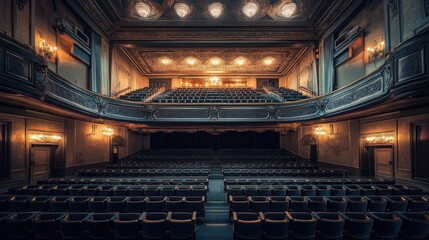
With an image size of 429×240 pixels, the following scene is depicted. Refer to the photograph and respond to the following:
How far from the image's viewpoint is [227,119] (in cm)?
1280

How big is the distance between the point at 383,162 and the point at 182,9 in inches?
487

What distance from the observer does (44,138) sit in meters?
9.21

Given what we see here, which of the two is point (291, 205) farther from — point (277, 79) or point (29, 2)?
point (277, 79)

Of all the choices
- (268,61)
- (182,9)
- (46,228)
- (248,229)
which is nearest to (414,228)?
(248,229)

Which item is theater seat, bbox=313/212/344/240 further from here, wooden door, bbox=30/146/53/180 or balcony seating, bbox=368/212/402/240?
wooden door, bbox=30/146/53/180

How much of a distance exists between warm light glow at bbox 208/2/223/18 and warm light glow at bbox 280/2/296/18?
3463 mm

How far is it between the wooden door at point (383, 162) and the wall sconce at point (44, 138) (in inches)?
520

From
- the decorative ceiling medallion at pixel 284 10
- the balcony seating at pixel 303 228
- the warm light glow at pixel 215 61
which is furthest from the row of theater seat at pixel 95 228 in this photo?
the warm light glow at pixel 215 61

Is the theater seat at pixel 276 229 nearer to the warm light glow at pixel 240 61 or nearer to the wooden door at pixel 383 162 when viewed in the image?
the wooden door at pixel 383 162

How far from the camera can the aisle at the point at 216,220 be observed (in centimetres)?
450

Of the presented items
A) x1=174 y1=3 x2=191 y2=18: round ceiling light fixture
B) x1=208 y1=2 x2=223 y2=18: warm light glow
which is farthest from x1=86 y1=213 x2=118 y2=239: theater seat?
x1=208 y1=2 x2=223 y2=18: warm light glow

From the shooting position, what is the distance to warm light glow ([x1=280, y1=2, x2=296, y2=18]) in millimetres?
13398

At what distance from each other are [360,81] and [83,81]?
1208 cm

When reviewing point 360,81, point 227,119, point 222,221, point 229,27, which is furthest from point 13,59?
point 229,27
